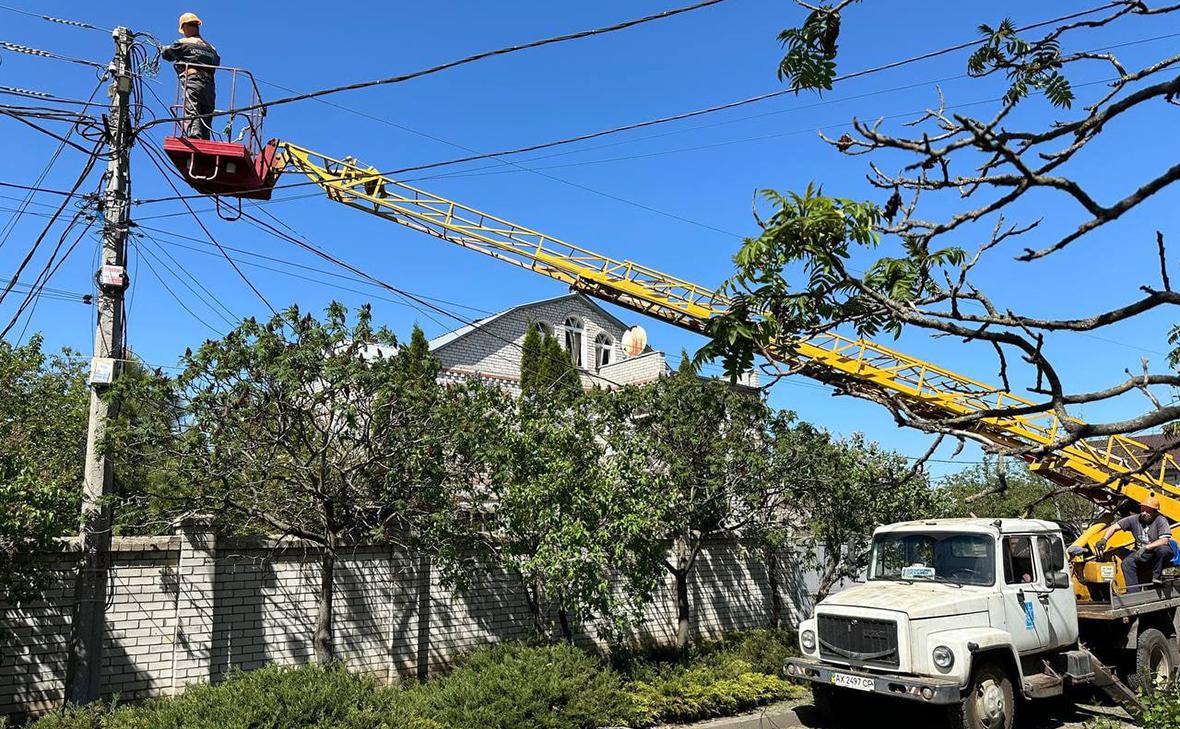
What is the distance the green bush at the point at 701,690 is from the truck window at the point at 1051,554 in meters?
3.92

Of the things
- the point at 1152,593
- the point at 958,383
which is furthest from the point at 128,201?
the point at 1152,593

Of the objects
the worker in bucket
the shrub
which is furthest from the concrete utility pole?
the shrub

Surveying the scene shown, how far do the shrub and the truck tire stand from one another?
370cm

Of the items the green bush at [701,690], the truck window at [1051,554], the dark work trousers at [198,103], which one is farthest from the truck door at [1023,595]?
the dark work trousers at [198,103]

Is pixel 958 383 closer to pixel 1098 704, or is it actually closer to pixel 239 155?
pixel 1098 704

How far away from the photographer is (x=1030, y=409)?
3521 mm

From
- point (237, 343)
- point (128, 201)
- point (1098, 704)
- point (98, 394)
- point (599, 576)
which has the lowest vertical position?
point (1098, 704)

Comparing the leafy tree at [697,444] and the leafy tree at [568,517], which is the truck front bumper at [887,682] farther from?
the leafy tree at [697,444]

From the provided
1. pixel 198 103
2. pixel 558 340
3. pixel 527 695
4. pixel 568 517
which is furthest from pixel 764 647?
pixel 558 340

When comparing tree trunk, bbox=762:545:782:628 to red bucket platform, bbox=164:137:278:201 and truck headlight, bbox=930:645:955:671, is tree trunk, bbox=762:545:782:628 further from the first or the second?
red bucket platform, bbox=164:137:278:201

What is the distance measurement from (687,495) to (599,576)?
4.03 m

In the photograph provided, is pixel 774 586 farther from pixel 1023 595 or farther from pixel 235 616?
pixel 235 616

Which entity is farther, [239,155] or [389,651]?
[389,651]

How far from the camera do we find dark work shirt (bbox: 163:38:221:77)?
1059 cm
